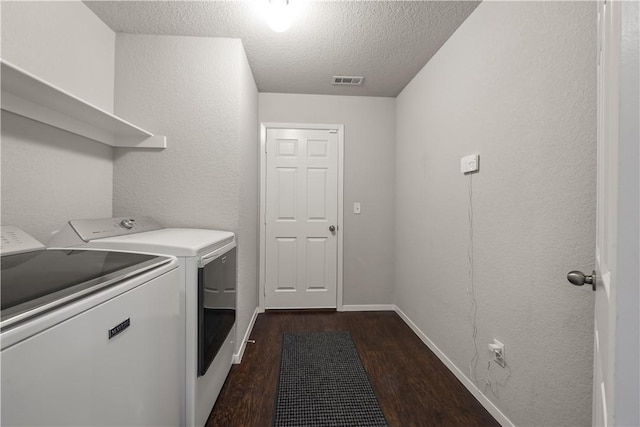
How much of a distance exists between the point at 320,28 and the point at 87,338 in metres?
2.07

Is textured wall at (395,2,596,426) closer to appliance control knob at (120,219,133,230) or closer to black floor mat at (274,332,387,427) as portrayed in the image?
black floor mat at (274,332,387,427)

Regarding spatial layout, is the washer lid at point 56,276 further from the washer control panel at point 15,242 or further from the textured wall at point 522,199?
the textured wall at point 522,199

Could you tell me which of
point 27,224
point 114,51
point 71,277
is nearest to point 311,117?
point 114,51

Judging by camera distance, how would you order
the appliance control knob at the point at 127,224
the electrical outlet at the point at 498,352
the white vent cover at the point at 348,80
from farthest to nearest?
the white vent cover at the point at 348,80 → the appliance control knob at the point at 127,224 → the electrical outlet at the point at 498,352

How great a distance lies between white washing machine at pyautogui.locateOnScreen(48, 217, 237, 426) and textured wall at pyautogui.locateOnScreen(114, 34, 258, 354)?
423 mm

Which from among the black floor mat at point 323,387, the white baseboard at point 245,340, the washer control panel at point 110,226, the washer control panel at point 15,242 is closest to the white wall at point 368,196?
the black floor mat at point 323,387

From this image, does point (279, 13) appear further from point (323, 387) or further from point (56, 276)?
point (323, 387)

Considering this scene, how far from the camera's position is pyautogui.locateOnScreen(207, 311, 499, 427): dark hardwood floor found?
1.42 meters

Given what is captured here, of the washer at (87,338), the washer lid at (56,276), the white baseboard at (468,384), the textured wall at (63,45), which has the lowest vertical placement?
the white baseboard at (468,384)

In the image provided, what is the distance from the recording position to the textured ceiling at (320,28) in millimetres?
1643

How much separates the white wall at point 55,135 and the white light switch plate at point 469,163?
234 cm

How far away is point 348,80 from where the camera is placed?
102 inches

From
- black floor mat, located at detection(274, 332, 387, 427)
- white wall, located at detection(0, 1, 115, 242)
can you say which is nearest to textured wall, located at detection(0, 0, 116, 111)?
white wall, located at detection(0, 1, 115, 242)

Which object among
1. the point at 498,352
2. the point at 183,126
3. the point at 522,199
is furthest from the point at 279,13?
the point at 498,352
